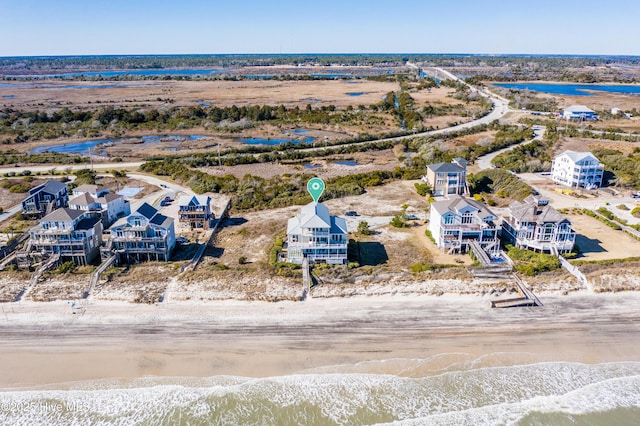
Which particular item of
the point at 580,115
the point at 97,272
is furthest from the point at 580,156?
the point at 97,272

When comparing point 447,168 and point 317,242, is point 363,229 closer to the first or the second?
point 317,242

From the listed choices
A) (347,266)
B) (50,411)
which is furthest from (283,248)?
(50,411)

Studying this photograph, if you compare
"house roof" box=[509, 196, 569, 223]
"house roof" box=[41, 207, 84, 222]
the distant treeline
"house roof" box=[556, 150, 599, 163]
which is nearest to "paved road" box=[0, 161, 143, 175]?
the distant treeline

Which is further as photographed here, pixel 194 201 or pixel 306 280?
pixel 194 201

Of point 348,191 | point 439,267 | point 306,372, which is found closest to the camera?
point 306,372

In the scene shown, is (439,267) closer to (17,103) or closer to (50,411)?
(50,411)

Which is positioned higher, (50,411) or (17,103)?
(17,103)
